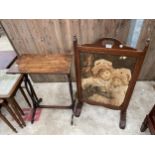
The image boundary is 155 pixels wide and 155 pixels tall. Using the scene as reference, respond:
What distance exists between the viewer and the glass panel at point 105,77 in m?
1.35

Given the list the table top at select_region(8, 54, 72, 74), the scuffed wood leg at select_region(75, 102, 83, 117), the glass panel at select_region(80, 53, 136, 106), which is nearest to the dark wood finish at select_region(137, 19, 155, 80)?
the glass panel at select_region(80, 53, 136, 106)

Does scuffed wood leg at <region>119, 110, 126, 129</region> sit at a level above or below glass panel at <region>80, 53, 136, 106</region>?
below

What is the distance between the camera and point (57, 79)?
8.10 ft

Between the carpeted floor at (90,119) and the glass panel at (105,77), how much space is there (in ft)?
0.89

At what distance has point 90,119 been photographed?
1940mm

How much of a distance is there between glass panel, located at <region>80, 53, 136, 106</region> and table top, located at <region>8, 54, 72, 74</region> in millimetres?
218

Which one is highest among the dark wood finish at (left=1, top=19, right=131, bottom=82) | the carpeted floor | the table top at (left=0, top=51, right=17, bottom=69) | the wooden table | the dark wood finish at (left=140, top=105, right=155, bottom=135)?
the dark wood finish at (left=1, top=19, right=131, bottom=82)

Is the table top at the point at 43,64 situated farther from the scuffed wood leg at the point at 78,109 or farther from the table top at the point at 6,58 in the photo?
the scuffed wood leg at the point at 78,109

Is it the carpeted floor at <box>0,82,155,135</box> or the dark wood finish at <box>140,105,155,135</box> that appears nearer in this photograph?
the dark wood finish at <box>140,105,155,135</box>

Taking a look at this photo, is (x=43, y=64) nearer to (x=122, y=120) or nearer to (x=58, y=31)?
(x=58, y=31)

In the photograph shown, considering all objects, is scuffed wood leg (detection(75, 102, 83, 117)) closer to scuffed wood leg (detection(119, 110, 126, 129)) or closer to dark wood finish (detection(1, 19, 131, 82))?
scuffed wood leg (detection(119, 110, 126, 129))

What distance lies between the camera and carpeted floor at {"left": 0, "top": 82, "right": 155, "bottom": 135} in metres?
1.83

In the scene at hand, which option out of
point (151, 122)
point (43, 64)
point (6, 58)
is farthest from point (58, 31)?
point (151, 122)
